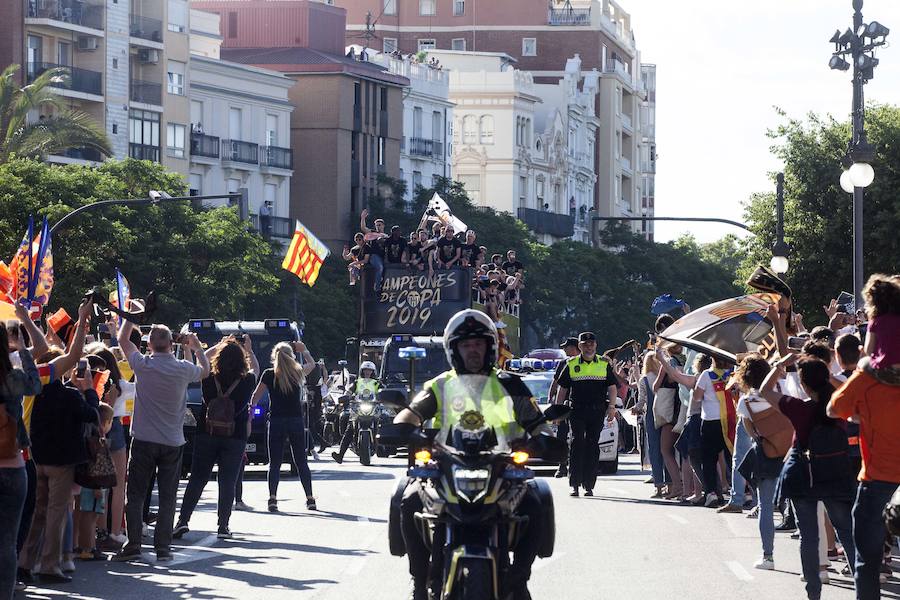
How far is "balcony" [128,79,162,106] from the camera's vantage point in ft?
257

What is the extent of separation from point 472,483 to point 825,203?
4008 cm

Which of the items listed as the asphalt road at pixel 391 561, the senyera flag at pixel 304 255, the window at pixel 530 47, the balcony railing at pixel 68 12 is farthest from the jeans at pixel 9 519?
the window at pixel 530 47

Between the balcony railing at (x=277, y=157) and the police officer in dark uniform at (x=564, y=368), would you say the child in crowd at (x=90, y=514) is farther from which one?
the balcony railing at (x=277, y=157)

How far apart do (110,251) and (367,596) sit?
1664 inches

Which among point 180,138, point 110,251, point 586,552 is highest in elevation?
point 180,138

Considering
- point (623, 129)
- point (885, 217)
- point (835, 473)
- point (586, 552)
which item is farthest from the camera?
point (623, 129)

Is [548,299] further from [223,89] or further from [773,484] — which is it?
→ [773,484]

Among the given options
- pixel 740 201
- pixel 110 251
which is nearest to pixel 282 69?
pixel 110 251

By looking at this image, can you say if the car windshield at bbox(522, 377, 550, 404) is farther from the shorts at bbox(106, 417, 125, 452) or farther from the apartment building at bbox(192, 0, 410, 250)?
the apartment building at bbox(192, 0, 410, 250)

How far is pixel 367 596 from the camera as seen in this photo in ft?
44.1

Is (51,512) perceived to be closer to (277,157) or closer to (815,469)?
(815,469)

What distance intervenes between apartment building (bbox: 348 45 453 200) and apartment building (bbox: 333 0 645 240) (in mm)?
21088

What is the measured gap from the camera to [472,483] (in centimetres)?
1012

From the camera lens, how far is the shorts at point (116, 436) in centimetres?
1638
